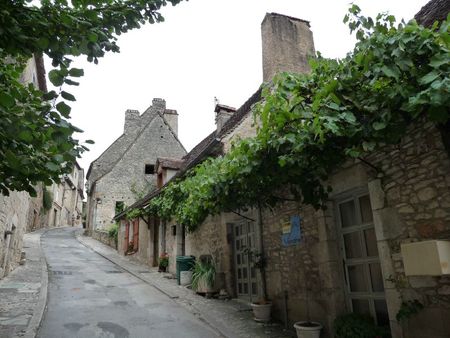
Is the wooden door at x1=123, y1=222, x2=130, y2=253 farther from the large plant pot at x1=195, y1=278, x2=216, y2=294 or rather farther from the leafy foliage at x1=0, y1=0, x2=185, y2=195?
the leafy foliage at x1=0, y1=0, x2=185, y2=195

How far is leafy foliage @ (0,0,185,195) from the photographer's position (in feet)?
8.72

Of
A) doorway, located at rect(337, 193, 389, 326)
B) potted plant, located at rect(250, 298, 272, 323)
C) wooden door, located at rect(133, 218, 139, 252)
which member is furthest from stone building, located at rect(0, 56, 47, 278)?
doorway, located at rect(337, 193, 389, 326)

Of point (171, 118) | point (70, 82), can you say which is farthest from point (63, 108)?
point (171, 118)

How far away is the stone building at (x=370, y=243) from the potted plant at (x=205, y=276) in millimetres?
520

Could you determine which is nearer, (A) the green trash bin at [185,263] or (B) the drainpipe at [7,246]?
(B) the drainpipe at [7,246]

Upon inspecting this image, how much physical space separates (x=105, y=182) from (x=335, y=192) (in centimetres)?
2284

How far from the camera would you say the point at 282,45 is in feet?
34.9

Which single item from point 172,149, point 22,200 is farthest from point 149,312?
point 172,149

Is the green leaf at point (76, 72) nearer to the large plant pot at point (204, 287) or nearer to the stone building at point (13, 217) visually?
the stone building at point (13, 217)

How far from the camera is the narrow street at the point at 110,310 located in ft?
19.6

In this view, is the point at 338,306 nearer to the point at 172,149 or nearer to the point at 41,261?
the point at 41,261

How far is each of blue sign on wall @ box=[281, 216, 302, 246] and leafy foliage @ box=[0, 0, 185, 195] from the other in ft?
13.5

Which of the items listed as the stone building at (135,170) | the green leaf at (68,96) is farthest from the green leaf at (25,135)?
the stone building at (135,170)

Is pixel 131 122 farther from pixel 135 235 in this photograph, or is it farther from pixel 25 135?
pixel 25 135
